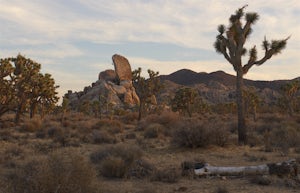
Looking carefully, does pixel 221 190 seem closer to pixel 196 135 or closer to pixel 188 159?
pixel 188 159

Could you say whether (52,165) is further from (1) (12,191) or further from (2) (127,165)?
(2) (127,165)

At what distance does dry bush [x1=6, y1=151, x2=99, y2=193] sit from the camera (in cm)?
610

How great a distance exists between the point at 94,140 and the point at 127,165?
26.8ft

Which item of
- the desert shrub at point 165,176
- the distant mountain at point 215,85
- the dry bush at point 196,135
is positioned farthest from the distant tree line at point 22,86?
the distant mountain at point 215,85

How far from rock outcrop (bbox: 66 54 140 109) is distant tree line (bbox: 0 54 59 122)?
107 ft

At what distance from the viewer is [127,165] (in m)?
10.3

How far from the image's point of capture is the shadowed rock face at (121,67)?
85.4m

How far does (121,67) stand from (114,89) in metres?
10.6

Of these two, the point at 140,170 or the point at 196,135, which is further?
the point at 196,135

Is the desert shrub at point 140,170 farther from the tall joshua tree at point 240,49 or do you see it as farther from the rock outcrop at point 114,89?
the rock outcrop at point 114,89

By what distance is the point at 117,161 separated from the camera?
33.1 feet

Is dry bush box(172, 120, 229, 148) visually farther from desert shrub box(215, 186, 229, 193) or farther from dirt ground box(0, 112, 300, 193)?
desert shrub box(215, 186, 229, 193)

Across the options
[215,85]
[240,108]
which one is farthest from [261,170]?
[215,85]

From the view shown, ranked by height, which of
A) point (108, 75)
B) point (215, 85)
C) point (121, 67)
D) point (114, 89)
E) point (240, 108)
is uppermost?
point (121, 67)
